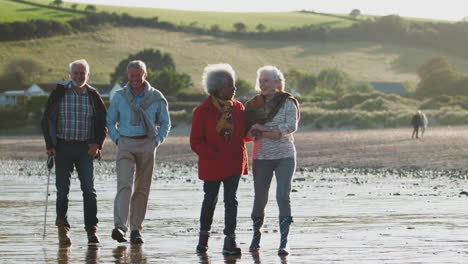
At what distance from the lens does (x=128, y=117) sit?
10336 mm

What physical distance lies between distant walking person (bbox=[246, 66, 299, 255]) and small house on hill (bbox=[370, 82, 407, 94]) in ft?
349

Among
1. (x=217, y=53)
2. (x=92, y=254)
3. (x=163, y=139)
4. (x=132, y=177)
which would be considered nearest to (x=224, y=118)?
(x=163, y=139)

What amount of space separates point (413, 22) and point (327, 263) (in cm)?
13679

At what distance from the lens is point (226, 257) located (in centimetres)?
929

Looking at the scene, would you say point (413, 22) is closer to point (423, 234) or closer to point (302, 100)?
point (302, 100)

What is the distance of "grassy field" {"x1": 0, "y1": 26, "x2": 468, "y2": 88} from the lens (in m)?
114

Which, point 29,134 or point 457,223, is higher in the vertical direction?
point 457,223

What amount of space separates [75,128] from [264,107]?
79.1 inches

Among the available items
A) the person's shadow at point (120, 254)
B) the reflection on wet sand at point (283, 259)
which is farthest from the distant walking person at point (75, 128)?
the reflection on wet sand at point (283, 259)

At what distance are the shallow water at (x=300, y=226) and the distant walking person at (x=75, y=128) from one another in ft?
2.06

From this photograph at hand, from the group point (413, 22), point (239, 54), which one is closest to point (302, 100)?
point (239, 54)

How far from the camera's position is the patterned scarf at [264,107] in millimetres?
9742

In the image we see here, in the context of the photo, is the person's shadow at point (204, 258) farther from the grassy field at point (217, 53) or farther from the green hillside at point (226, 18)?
the green hillside at point (226, 18)

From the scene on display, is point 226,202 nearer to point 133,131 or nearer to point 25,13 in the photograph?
point 133,131
